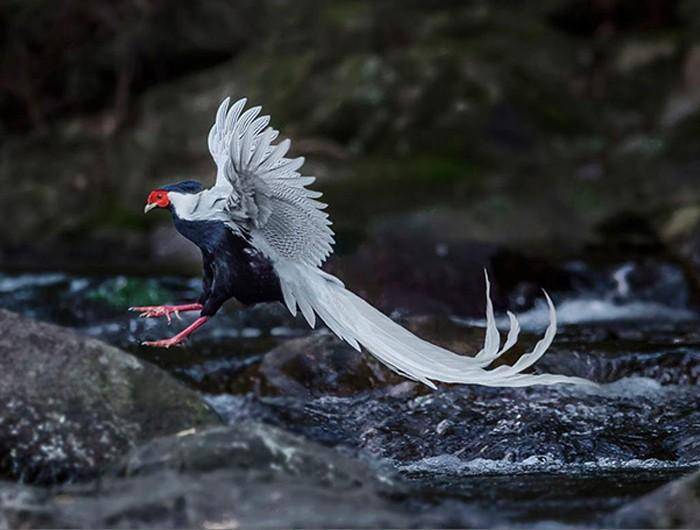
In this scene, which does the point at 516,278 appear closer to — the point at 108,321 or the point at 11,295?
the point at 108,321

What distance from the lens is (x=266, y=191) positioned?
4344 millimetres

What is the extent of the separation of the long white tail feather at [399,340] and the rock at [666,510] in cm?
76

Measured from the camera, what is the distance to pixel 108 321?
26.7 ft

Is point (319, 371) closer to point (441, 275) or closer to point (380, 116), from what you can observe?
point (441, 275)

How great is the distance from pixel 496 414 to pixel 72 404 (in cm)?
195

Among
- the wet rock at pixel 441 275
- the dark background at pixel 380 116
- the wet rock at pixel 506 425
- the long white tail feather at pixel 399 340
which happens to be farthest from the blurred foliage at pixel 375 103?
the long white tail feather at pixel 399 340

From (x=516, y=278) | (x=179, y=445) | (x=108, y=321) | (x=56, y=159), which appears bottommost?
(x=179, y=445)

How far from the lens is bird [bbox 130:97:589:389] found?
4234 mm

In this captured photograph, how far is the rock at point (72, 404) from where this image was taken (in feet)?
12.9

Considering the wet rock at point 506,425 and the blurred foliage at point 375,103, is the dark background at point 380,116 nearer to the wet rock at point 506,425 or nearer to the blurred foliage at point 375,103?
the blurred foliage at point 375,103

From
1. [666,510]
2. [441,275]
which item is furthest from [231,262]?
[441,275]

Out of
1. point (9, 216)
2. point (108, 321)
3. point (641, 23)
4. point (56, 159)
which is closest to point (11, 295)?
point (108, 321)

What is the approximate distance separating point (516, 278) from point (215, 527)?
19.4 feet

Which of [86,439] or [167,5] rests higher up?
[167,5]
